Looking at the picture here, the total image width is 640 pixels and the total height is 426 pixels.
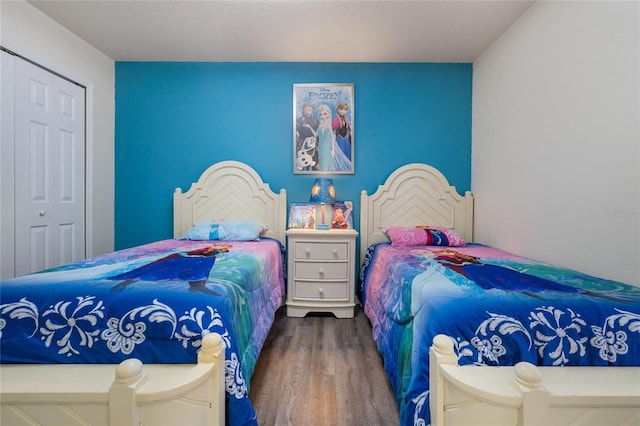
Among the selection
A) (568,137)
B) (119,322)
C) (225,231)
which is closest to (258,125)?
(225,231)

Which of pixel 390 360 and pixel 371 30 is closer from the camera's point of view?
pixel 390 360

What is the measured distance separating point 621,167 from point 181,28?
10.5 ft

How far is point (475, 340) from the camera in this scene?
3.61ft

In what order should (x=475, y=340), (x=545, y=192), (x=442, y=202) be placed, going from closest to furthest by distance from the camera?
(x=475, y=340) → (x=545, y=192) → (x=442, y=202)

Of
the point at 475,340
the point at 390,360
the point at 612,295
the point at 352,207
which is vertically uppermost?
the point at 352,207

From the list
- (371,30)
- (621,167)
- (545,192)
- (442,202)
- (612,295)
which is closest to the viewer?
(612,295)

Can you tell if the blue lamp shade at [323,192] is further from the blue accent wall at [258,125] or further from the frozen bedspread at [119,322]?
the frozen bedspread at [119,322]

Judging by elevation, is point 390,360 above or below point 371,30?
below

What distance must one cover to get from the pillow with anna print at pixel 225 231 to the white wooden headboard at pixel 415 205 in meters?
1.12

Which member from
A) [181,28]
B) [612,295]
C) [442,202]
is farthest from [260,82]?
[612,295]

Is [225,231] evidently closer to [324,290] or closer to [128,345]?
[324,290]

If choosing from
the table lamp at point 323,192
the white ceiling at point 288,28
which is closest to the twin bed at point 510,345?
the table lamp at point 323,192

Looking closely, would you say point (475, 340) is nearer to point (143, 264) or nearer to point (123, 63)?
point (143, 264)

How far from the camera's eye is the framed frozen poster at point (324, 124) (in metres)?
3.15
